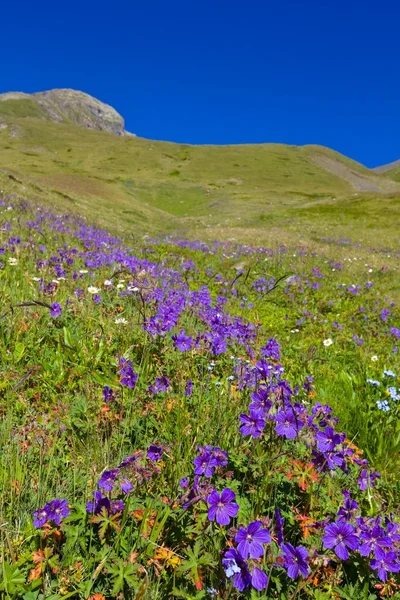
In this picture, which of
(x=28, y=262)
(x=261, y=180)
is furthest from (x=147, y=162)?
(x=28, y=262)

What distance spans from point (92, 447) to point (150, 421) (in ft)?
2.06

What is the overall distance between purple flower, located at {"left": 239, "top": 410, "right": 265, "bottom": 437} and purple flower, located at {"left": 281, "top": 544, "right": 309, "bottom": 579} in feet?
2.02

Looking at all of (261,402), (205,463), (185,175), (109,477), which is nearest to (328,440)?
(261,402)

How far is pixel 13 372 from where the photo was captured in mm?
3889

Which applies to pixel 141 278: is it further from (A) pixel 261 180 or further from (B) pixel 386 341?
(A) pixel 261 180

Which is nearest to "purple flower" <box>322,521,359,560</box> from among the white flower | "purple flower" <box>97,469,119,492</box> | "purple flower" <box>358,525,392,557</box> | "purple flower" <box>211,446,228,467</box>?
"purple flower" <box>358,525,392,557</box>

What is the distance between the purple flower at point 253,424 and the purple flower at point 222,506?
48cm

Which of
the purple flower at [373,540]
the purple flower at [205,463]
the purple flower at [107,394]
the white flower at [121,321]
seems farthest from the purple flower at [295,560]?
the white flower at [121,321]

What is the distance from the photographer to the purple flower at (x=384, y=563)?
1992 mm

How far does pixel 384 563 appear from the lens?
2.03 m

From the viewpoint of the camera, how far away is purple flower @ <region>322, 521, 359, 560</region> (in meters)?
1.94

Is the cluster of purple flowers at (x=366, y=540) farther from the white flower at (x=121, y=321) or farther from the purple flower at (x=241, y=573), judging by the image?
the white flower at (x=121, y=321)

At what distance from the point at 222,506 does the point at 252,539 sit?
0.67ft

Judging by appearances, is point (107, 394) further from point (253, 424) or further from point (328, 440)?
point (328, 440)
